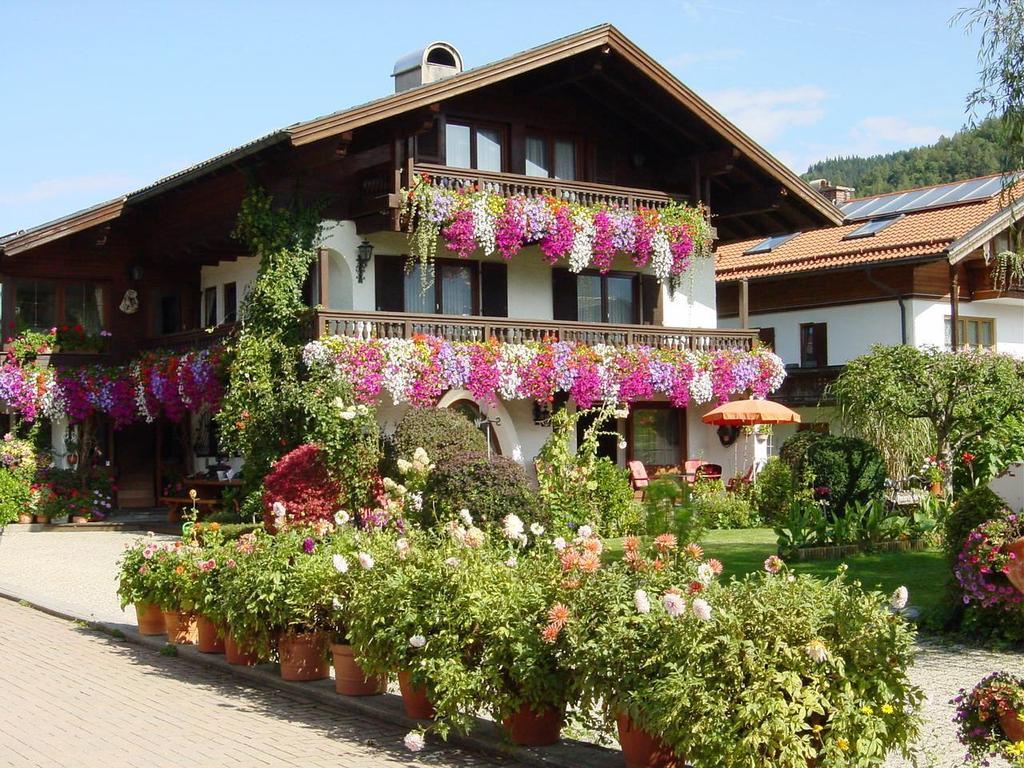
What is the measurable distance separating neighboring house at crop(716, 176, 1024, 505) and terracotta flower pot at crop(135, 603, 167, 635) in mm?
20502

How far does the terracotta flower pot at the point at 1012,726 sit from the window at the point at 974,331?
28.1m

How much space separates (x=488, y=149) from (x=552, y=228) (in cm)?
261

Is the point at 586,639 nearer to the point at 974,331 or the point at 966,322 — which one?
the point at 966,322

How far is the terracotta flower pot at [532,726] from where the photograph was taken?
7.77 metres

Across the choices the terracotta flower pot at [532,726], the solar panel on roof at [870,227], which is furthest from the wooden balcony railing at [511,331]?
the terracotta flower pot at [532,726]

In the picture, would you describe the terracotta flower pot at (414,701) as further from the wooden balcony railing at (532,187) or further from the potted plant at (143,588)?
the wooden balcony railing at (532,187)

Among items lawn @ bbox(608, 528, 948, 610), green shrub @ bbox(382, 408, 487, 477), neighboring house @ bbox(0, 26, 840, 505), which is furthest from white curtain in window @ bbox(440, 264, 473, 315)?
lawn @ bbox(608, 528, 948, 610)

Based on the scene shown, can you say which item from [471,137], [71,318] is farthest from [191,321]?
[471,137]

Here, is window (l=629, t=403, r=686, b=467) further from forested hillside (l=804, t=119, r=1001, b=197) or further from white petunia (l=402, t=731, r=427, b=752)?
forested hillside (l=804, t=119, r=1001, b=197)

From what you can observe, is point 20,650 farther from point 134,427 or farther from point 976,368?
point 134,427

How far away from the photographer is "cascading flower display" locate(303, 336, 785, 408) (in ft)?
70.7

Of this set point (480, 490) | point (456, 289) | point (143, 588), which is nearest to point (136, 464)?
point (456, 289)

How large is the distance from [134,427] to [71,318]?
2.72m

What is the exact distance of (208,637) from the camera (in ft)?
36.7
